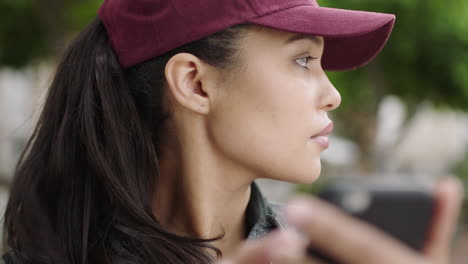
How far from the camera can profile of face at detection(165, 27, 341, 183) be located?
1.71 metres

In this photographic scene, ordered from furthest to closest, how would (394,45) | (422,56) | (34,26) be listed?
(34,26) → (422,56) → (394,45)

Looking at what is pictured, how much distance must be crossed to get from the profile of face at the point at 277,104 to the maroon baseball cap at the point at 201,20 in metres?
0.06

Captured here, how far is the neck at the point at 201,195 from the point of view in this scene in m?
1.87

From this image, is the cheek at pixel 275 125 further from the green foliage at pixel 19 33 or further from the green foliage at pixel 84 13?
the green foliage at pixel 19 33

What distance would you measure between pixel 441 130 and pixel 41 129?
17429mm

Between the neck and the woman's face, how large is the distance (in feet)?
0.39

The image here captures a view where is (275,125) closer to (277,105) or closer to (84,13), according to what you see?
(277,105)

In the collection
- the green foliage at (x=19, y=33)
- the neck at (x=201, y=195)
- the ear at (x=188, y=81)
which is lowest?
the green foliage at (x=19, y=33)

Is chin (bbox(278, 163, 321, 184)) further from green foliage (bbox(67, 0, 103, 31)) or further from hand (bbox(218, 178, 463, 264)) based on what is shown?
green foliage (bbox(67, 0, 103, 31))

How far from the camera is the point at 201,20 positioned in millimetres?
1728

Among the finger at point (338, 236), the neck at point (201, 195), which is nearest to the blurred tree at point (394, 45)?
the neck at point (201, 195)

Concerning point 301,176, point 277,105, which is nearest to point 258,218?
point 301,176

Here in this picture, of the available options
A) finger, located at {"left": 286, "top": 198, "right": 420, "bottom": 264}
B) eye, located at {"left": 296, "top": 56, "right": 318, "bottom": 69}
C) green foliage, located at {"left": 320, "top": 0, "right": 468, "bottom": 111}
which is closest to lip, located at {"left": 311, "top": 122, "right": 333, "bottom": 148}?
eye, located at {"left": 296, "top": 56, "right": 318, "bottom": 69}

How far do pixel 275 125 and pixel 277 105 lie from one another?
0.05 metres
